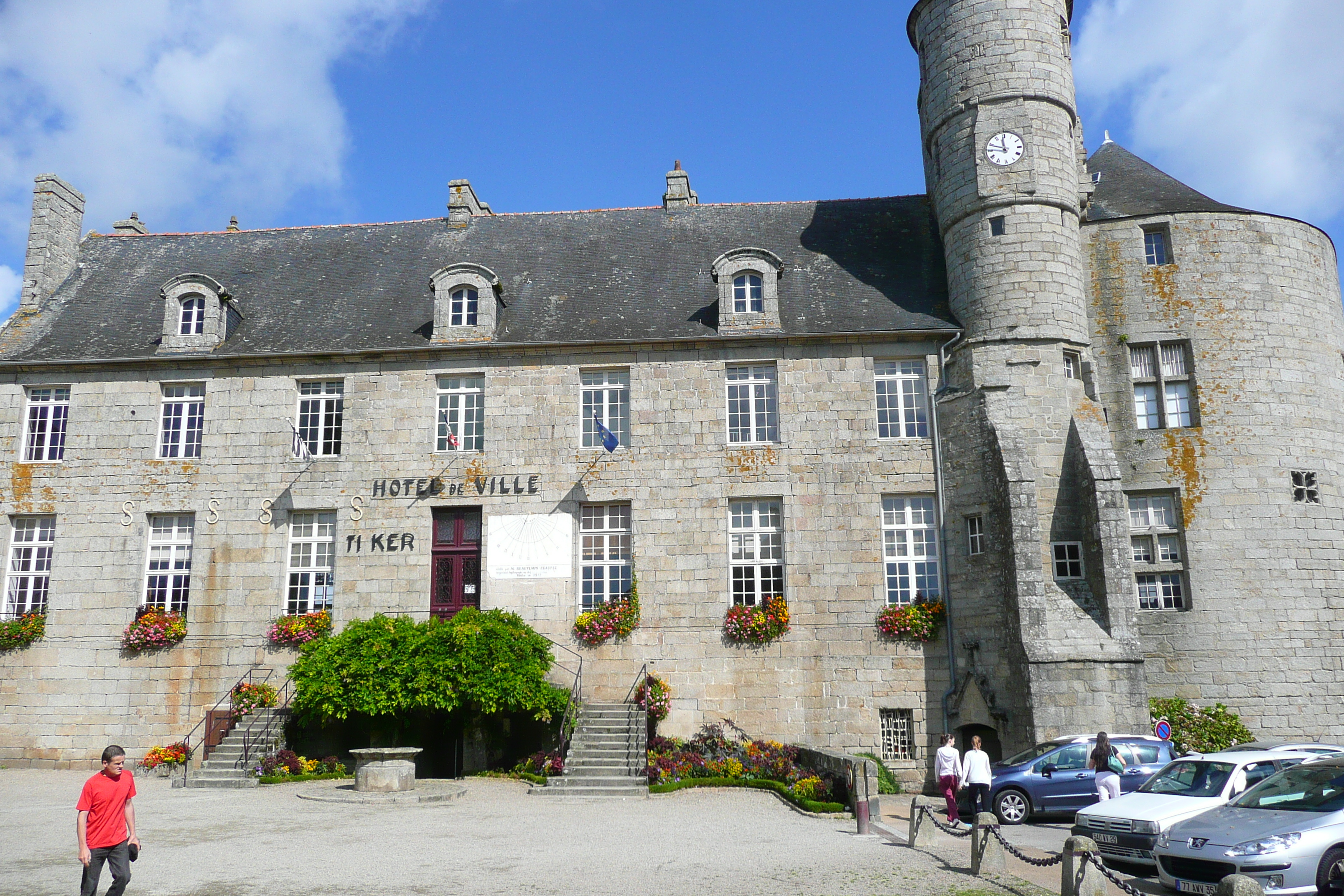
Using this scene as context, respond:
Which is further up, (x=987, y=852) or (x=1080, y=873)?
(x=1080, y=873)

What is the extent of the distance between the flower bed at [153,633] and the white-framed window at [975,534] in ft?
46.2

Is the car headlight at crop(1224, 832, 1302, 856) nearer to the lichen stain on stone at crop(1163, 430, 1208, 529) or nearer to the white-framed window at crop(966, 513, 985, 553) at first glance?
the white-framed window at crop(966, 513, 985, 553)

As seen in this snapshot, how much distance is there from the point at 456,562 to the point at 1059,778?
10703mm

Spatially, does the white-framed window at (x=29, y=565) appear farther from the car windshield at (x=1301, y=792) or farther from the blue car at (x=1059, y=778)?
the car windshield at (x=1301, y=792)

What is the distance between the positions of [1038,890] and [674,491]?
10607mm

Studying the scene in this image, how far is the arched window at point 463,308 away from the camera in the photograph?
19656 mm

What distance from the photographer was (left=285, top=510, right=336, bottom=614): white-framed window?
18.7 m

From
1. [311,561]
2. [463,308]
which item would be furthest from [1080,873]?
[463,308]

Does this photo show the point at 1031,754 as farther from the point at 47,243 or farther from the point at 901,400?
the point at 47,243

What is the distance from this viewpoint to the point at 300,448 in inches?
736

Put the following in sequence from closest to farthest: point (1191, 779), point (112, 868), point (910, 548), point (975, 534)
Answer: point (112, 868), point (1191, 779), point (975, 534), point (910, 548)

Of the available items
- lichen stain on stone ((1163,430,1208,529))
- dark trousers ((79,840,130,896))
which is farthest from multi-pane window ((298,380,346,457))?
lichen stain on stone ((1163,430,1208,529))

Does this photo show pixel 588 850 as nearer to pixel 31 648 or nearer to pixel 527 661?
pixel 527 661

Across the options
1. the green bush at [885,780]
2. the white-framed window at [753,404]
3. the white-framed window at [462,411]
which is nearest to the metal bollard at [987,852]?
the green bush at [885,780]
